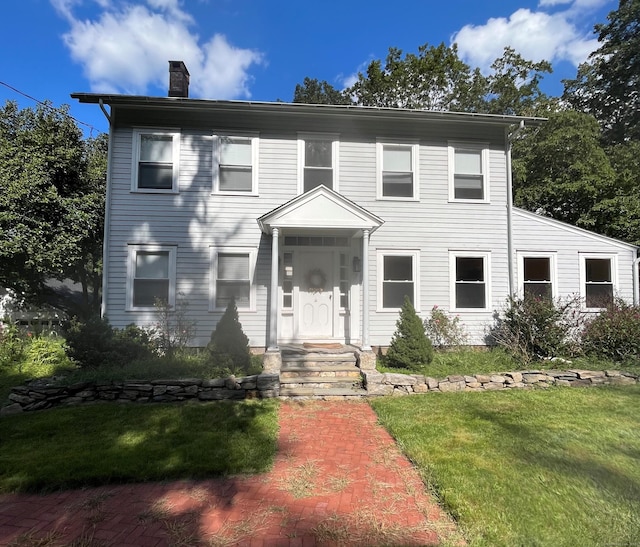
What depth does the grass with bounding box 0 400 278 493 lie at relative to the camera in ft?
12.1

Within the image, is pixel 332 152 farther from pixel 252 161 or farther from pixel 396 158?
pixel 252 161

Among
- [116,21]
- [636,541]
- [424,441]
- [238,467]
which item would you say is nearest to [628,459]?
[636,541]

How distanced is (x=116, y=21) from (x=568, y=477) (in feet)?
40.7

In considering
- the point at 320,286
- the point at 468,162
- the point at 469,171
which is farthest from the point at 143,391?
the point at 468,162

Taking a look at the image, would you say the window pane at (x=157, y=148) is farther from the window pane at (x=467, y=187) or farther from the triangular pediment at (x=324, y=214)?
the window pane at (x=467, y=187)

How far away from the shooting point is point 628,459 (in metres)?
3.94

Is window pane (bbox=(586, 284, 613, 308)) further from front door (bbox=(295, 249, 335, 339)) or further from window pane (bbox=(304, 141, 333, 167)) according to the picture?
window pane (bbox=(304, 141, 333, 167))

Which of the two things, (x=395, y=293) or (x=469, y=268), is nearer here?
(x=395, y=293)

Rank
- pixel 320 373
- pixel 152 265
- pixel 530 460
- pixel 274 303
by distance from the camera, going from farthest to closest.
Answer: pixel 152 265 < pixel 274 303 < pixel 320 373 < pixel 530 460

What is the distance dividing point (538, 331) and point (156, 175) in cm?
978

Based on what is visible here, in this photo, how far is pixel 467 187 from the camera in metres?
9.61

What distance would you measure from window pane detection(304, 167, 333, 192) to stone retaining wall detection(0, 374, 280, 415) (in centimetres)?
497

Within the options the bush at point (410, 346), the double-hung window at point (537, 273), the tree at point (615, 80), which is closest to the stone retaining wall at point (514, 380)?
the bush at point (410, 346)

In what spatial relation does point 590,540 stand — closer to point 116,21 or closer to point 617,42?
point 116,21
